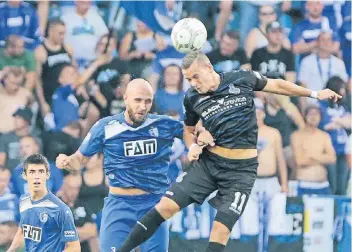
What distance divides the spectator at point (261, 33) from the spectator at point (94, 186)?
2596 mm

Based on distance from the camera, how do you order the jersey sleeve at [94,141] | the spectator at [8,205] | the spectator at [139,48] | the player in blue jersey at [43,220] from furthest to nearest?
the spectator at [139,48] → the spectator at [8,205] → the jersey sleeve at [94,141] → the player in blue jersey at [43,220]

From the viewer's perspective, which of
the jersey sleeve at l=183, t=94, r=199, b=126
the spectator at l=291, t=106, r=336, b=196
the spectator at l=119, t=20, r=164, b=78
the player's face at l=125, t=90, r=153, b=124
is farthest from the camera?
the spectator at l=291, t=106, r=336, b=196

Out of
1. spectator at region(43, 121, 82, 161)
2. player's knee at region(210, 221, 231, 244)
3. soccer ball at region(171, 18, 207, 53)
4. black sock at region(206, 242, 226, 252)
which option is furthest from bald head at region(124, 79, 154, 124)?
spectator at region(43, 121, 82, 161)

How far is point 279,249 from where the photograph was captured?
13375 millimetres

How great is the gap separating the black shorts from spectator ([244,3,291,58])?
14.5ft

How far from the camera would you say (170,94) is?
1305 centimetres

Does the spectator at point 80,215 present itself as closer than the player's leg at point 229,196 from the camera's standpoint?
No

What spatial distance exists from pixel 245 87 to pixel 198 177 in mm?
976

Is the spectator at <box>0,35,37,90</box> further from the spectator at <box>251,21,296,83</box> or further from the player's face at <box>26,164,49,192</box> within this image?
the player's face at <box>26,164,49,192</box>

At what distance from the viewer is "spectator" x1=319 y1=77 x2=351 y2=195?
44.4 feet

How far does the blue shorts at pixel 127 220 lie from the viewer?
9.73m

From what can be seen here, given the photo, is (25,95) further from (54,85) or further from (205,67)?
(205,67)

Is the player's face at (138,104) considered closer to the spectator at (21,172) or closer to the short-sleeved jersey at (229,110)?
the short-sleeved jersey at (229,110)

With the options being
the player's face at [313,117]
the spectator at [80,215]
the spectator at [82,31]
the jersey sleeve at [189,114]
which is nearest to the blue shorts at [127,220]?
the jersey sleeve at [189,114]
